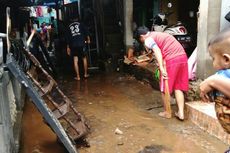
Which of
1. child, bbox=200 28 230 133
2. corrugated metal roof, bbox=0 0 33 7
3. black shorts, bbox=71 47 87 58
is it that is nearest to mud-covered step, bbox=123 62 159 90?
black shorts, bbox=71 47 87 58

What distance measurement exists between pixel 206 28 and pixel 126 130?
9.57 ft

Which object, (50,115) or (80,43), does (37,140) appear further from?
(80,43)

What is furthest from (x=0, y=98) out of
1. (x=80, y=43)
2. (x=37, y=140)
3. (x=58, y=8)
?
(x=58, y=8)

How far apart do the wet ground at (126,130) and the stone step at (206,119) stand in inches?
4.3

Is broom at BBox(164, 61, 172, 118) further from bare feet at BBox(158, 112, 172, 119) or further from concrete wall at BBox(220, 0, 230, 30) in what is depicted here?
concrete wall at BBox(220, 0, 230, 30)

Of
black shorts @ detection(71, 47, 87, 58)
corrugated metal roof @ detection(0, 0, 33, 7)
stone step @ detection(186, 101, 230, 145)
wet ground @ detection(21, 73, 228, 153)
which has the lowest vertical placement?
wet ground @ detection(21, 73, 228, 153)

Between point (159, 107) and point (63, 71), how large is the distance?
21.2 ft

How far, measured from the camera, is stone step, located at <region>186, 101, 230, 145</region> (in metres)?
5.36

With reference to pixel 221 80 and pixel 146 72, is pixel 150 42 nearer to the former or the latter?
pixel 146 72

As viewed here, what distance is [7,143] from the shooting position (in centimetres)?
365

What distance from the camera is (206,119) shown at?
5.74 meters

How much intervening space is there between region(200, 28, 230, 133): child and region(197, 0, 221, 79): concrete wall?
511 centimetres

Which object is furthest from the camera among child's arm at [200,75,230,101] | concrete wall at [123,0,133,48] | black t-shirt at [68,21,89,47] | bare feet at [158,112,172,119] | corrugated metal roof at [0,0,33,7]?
concrete wall at [123,0,133,48]

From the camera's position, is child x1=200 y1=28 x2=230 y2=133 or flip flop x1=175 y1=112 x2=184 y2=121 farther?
flip flop x1=175 y1=112 x2=184 y2=121
